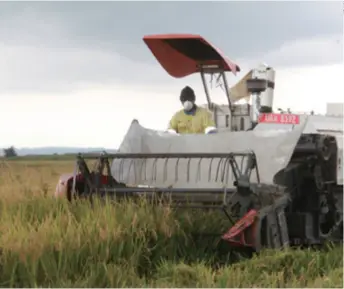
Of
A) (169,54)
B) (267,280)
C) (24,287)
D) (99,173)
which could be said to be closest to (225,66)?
(169,54)

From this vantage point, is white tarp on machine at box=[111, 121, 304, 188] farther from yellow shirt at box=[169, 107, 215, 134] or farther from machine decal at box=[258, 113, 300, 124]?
machine decal at box=[258, 113, 300, 124]

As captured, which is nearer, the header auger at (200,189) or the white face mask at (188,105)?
the header auger at (200,189)

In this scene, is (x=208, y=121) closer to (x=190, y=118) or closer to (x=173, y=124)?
(x=190, y=118)

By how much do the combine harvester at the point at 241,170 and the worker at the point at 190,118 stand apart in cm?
29

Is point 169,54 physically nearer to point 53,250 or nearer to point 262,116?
→ point 262,116

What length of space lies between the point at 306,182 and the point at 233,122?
1387mm

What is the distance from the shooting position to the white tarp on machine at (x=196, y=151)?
297 inches

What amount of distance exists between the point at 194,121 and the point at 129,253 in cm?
286

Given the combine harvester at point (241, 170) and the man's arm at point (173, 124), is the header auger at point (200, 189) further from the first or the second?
the man's arm at point (173, 124)

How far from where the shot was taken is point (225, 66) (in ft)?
27.8

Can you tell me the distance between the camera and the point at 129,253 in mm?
6344

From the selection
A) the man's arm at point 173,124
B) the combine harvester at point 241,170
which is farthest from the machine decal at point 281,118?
the man's arm at point 173,124

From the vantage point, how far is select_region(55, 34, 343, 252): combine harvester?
6.94 metres

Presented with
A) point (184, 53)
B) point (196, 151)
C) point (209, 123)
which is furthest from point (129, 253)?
point (184, 53)
